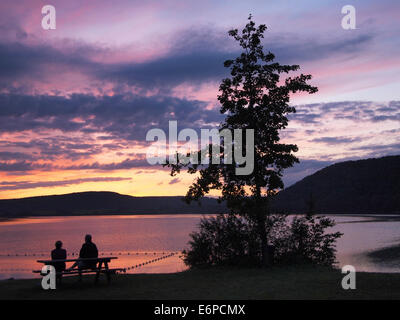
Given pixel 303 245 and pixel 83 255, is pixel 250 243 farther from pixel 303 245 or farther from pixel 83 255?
pixel 83 255

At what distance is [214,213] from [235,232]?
9.08 feet

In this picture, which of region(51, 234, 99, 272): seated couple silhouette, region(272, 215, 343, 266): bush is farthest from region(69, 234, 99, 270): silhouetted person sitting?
region(272, 215, 343, 266): bush

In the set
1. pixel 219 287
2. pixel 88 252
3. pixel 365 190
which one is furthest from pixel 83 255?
pixel 365 190

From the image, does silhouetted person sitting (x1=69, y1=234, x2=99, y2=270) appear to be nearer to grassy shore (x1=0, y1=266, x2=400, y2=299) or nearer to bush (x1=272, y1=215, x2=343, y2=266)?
grassy shore (x1=0, y1=266, x2=400, y2=299)

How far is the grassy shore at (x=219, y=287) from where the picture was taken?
1325 cm

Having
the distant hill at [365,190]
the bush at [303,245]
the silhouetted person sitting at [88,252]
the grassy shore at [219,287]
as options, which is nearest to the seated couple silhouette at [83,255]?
the silhouetted person sitting at [88,252]

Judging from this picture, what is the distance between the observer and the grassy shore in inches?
522

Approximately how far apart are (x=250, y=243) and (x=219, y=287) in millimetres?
7642

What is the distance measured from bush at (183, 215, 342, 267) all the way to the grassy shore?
13.2 feet

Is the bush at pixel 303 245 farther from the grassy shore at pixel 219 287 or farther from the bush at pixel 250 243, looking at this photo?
the grassy shore at pixel 219 287

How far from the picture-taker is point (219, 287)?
600 inches

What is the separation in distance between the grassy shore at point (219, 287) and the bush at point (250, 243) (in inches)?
158
